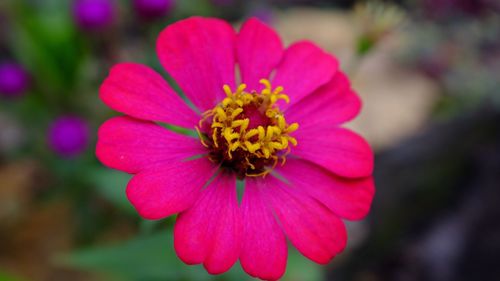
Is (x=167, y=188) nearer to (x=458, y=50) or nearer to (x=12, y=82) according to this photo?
(x=12, y=82)

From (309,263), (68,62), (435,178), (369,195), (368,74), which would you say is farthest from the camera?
(368,74)

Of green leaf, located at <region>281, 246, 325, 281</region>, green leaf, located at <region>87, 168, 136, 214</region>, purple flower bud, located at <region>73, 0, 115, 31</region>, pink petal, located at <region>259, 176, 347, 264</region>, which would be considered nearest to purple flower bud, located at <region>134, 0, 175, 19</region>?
purple flower bud, located at <region>73, 0, 115, 31</region>

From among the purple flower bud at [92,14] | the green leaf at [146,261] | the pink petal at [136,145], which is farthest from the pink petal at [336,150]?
the purple flower bud at [92,14]

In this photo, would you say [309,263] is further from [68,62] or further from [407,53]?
[407,53]

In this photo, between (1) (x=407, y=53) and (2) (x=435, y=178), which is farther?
(1) (x=407, y=53)

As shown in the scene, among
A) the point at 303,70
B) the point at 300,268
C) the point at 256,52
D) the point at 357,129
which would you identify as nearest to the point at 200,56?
the point at 256,52

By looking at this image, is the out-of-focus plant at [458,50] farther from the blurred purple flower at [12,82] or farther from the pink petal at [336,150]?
the blurred purple flower at [12,82]

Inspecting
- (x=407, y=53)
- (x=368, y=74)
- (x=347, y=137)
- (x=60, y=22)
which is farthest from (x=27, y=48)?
(x=407, y=53)
